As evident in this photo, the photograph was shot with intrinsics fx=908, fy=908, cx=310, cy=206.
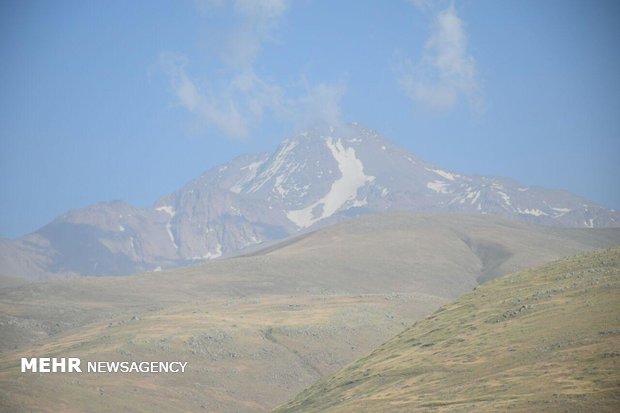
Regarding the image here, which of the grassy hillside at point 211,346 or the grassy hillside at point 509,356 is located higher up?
the grassy hillside at point 211,346

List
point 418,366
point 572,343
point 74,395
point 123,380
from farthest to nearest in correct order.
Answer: point 123,380
point 74,395
point 418,366
point 572,343

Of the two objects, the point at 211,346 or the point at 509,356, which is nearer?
the point at 509,356

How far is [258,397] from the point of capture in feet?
382

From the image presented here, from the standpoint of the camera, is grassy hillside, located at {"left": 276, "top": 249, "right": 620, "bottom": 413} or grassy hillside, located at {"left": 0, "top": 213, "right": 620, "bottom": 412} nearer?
grassy hillside, located at {"left": 276, "top": 249, "right": 620, "bottom": 413}

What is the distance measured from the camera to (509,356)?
68.8 meters

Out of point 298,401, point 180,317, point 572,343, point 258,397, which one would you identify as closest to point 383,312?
point 180,317

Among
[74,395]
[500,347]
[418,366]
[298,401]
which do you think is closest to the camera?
[500,347]

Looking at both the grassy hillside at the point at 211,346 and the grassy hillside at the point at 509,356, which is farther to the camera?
the grassy hillside at the point at 211,346

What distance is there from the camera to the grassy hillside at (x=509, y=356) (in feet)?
182

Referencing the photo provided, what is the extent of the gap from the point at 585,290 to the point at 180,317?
94634 mm

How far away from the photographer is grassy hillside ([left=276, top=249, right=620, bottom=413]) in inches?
2188

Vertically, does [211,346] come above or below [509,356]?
above

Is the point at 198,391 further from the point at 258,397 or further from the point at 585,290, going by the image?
the point at 585,290

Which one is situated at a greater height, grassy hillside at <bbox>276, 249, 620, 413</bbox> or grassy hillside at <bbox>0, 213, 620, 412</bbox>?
grassy hillside at <bbox>0, 213, 620, 412</bbox>
